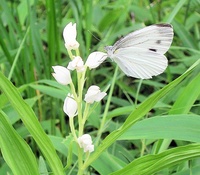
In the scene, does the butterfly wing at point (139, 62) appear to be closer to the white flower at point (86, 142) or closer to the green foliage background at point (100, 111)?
the green foliage background at point (100, 111)

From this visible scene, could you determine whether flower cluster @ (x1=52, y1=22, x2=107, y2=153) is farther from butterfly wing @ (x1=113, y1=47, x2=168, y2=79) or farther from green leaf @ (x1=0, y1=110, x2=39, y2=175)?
butterfly wing @ (x1=113, y1=47, x2=168, y2=79)

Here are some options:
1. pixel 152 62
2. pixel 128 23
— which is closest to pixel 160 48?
pixel 152 62

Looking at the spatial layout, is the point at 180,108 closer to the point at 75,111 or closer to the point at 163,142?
the point at 163,142

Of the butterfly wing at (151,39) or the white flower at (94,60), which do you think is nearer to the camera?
the white flower at (94,60)

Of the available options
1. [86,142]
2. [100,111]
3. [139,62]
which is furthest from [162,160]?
[100,111]

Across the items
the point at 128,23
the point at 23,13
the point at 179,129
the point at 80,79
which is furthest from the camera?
the point at 128,23

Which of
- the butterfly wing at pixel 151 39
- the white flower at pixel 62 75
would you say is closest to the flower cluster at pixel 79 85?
the white flower at pixel 62 75
